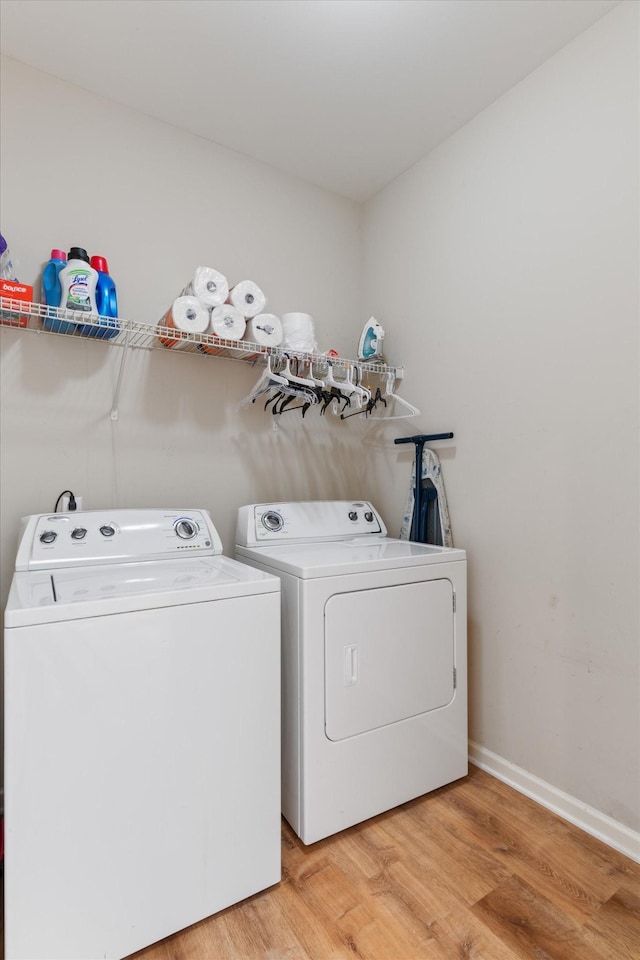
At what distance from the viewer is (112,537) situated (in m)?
1.64

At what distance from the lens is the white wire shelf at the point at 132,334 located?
5.13 ft

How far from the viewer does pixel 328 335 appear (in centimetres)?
254

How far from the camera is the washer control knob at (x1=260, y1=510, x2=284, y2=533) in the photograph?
1996mm

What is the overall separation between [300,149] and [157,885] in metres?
2.75

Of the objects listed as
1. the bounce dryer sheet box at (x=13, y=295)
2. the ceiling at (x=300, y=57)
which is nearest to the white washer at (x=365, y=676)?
the bounce dryer sheet box at (x=13, y=295)

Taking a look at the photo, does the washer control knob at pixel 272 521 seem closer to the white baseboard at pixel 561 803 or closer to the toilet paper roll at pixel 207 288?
the toilet paper roll at pixel 207 288

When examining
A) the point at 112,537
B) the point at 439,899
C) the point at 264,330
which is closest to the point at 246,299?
the point at 264,330

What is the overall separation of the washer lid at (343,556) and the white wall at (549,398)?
0.28m

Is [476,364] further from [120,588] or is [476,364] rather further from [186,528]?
[120,588]

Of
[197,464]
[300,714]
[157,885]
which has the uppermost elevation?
[197,464]

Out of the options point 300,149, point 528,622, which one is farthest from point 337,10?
point 528,622

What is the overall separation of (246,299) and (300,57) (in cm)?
86

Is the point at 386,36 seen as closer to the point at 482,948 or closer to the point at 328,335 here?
the point at 328,335

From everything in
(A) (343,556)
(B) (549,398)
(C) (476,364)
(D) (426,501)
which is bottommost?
(A) (343,556)
